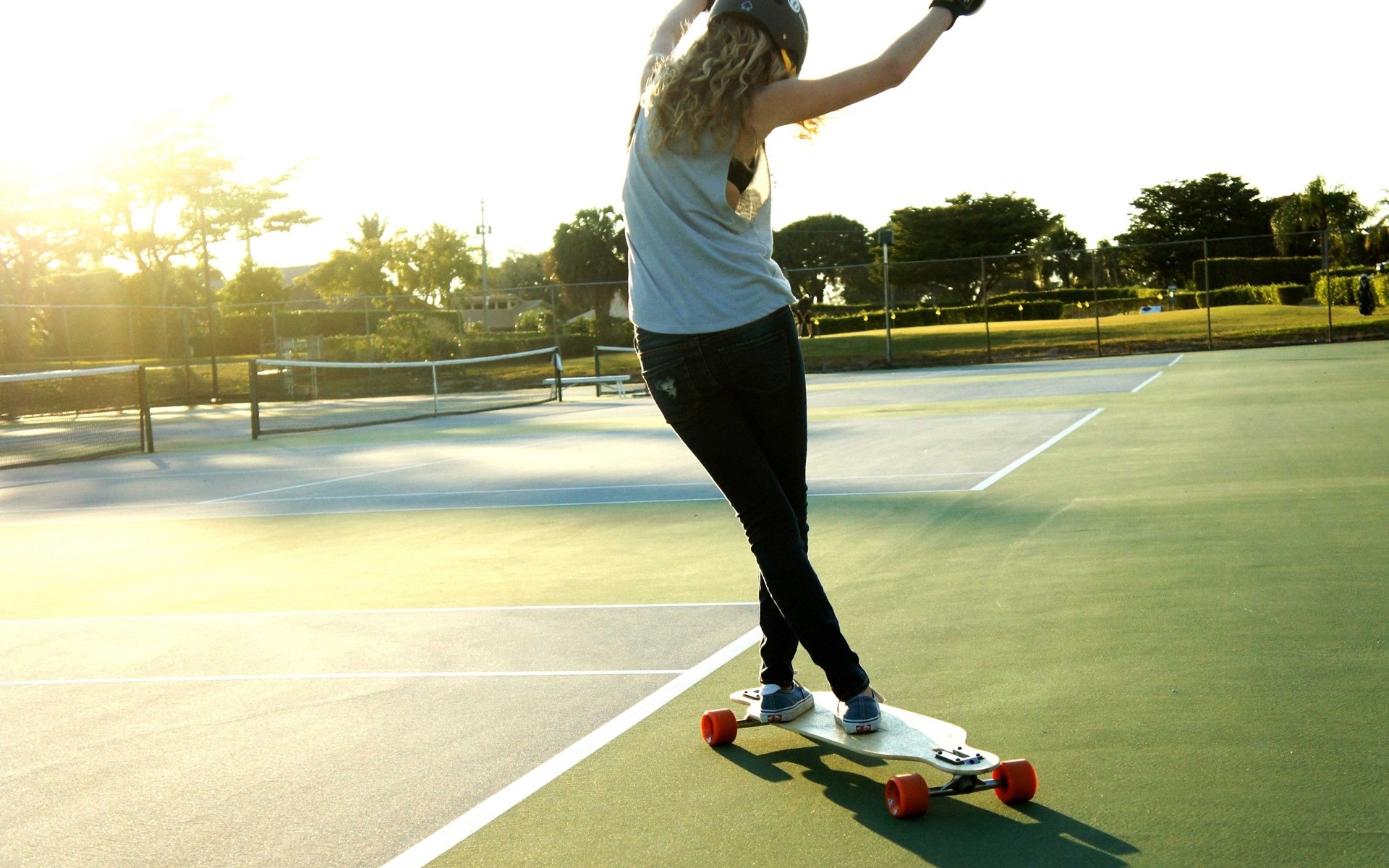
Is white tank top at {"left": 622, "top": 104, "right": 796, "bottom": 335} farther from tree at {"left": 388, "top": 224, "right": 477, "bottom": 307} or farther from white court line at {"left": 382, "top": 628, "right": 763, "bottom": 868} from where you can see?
tree at {"left": 388, "top": 224, "right": 477, "bottom": 307}

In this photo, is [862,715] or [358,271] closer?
[862,715]

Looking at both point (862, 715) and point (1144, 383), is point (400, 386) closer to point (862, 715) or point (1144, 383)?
point (1144, 383)

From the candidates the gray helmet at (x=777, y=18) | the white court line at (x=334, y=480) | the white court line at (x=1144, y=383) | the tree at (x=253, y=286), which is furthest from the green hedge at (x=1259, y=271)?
the gray helmet at (x=777, y=18)

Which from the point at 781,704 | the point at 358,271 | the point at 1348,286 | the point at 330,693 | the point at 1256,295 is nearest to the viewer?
the point at 781,704

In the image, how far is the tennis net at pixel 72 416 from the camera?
18.5 metres

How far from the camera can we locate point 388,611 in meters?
5.91

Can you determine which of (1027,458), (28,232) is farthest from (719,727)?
(28,232)

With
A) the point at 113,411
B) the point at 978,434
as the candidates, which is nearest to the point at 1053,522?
the point at 978,434

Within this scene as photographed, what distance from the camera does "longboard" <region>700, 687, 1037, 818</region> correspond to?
3.04 meters

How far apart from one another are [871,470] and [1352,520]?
4300mm

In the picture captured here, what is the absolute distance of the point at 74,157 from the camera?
1629 inches

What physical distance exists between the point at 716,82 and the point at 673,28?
429 millimetres

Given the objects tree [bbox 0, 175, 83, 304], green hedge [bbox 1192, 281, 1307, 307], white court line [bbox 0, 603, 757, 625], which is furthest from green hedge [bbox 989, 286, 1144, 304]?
white court line [bbox 0, 603, 757, 625]

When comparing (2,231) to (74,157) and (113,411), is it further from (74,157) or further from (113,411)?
(113,411)
